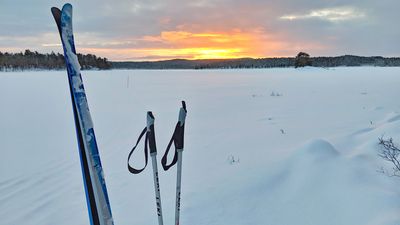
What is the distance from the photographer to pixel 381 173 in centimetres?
347

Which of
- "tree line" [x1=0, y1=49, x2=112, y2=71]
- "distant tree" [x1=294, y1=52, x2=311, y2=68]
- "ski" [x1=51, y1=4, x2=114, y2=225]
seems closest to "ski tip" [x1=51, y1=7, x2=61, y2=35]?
"ski" [x1=51, y1=4, x2=114, y2=225]

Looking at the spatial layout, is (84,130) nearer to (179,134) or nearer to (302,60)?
(179,134)

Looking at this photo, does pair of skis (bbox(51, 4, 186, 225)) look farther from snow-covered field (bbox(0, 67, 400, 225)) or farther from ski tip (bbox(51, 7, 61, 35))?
snow-covered field (bbox(0, 67, 400, 225))

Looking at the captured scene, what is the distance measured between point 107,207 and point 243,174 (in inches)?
83.1

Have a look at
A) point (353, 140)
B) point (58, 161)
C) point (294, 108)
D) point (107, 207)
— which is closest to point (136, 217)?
point (107, 207)

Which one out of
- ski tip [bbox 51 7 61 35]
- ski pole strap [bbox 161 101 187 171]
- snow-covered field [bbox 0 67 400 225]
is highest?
ski tip [bbox 51 7 61 35]

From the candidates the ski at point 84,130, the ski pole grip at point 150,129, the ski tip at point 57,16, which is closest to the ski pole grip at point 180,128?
the ski pole grip at point 150,129

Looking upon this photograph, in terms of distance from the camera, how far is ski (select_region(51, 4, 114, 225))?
1991 mm

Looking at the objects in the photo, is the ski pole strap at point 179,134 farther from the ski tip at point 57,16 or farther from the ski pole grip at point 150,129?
the ski tip at point 57,16

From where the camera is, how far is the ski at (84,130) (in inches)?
78.4

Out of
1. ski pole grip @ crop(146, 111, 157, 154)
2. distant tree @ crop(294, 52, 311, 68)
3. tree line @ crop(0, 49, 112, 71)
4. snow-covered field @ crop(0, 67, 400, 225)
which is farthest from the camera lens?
tree line @ crop(0, 49, 112, 71)

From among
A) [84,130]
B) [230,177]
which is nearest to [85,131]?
[84,130]

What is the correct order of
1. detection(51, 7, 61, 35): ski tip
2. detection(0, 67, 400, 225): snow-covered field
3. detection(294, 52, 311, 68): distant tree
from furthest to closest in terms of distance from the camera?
detection(294, 52, 311, 68): distant tree < detection(0, 67, 400, 225): snow-covered field < detection(51, 7, 61, 35): ski tip

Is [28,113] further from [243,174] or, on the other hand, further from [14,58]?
[14,58]
